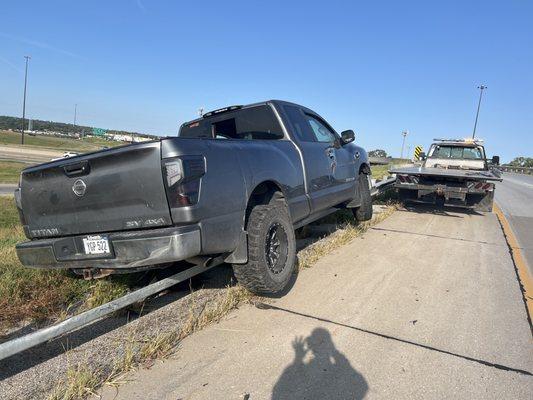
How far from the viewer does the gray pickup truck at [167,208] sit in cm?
289

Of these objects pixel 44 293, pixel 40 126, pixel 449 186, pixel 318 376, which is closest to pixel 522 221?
pixel 449 186

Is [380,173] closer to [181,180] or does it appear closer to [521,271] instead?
[521,271]

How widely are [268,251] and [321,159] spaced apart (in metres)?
1.82

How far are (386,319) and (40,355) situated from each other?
9.20 ft

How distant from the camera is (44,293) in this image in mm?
3842

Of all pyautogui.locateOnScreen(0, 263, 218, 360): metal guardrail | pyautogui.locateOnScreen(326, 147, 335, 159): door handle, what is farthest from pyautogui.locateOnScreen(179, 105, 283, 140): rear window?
pyautogui.locateOnScreen(0, 263, 218, 360): metal guardrail

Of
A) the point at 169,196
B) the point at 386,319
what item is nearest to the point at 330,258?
the point at 386,319

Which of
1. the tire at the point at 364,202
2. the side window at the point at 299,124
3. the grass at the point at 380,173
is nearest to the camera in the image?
the side window at the point at 299,124

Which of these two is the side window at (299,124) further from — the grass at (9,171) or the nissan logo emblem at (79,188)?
the grass at (9,171)

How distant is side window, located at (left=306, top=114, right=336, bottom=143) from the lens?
18.4ft

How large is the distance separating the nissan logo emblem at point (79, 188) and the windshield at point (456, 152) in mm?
11777

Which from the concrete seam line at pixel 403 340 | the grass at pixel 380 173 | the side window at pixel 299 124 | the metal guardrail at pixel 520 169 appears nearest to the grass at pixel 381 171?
the grass at pixel 380 173

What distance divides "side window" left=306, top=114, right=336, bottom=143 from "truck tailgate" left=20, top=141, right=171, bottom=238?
10.1ft

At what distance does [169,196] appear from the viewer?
2883 millimetres
